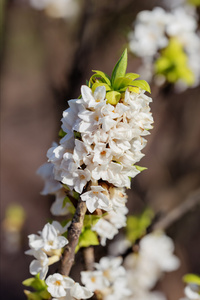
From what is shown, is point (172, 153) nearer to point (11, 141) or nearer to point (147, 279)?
point (147, 279)

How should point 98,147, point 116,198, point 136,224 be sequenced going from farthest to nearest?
point 136,224 → point 116,198 → point 98,147

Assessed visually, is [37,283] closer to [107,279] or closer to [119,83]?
[107,279]

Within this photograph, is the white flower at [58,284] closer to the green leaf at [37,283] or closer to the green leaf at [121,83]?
the green leaf at [37,283]

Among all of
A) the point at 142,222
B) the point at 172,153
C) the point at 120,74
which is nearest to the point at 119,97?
the point at 120,74

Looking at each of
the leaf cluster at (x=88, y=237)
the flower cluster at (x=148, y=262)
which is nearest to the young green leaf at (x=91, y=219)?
the leaf cluster at (x=88, y=237)

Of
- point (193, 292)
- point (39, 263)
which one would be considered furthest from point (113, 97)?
point (193, 292)
